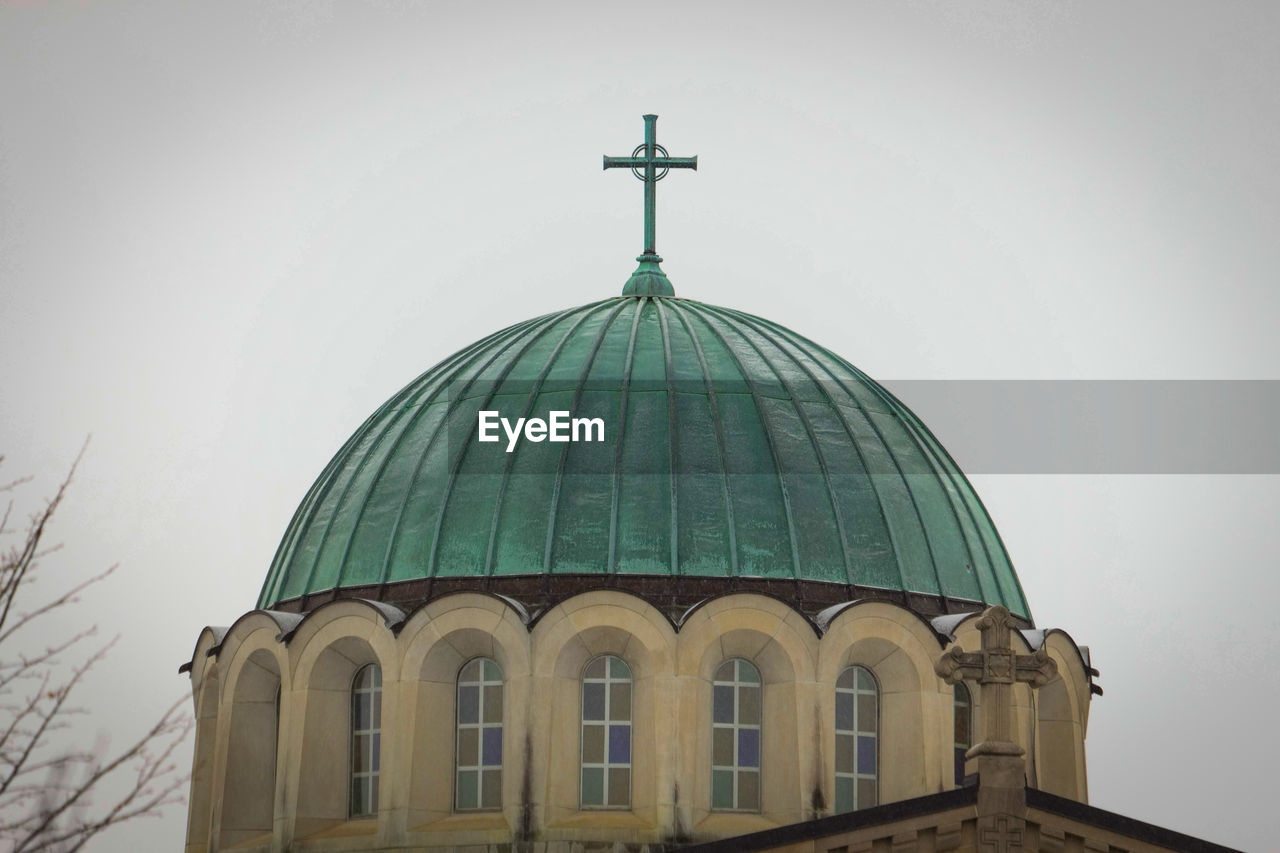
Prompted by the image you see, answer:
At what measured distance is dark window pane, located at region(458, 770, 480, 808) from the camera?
3158cm

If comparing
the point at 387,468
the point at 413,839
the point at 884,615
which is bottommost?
the point at 413,839

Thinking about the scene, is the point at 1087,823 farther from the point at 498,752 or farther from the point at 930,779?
the point at 498,752

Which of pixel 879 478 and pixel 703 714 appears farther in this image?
pixel 879 478

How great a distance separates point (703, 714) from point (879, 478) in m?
4.49

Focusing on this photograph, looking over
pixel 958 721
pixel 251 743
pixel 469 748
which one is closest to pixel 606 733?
pixel 469 748

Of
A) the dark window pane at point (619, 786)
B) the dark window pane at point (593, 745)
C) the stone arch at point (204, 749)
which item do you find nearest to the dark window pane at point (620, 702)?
the dark window pane at point (593, 745)

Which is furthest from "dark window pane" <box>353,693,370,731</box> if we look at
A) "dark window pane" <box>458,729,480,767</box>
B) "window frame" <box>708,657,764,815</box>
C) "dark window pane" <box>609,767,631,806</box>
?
"window frame" <box>708,657,764,815</box>

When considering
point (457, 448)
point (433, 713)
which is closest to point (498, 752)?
point (433, 713)

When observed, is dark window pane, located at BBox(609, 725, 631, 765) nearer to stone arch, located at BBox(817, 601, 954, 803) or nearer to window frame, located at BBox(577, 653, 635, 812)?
window frame, located at BBox(577, 653, 635, 812)

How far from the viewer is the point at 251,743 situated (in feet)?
109

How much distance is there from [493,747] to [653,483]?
12.9 feet

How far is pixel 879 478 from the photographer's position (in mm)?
34156

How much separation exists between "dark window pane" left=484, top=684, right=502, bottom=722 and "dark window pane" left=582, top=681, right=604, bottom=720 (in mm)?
996

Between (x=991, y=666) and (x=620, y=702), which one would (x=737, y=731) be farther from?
(x=991, y=666)
